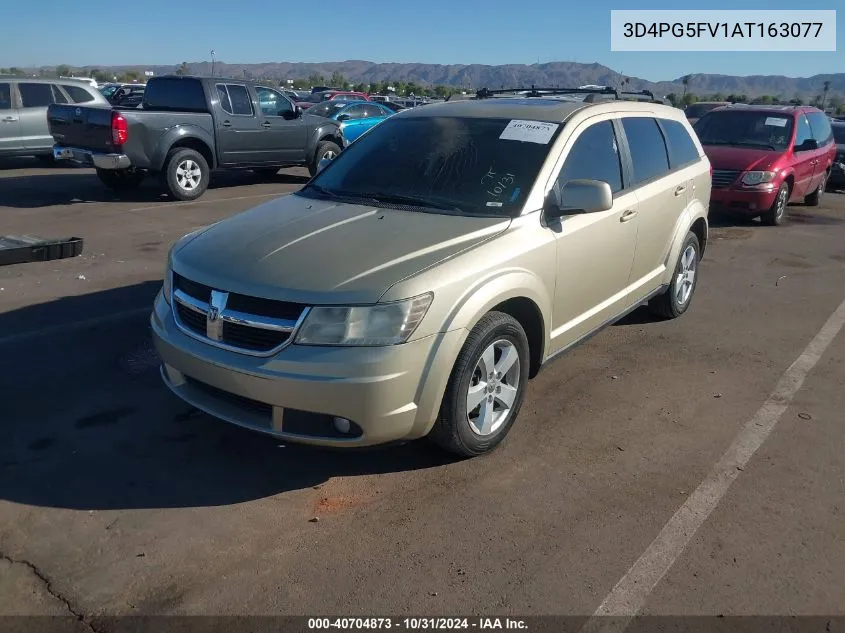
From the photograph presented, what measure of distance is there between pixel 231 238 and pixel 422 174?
50.3 inches

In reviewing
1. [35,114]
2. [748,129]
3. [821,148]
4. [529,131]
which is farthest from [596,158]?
[35,114]

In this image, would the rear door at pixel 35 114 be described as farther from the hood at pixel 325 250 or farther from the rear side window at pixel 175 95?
the hood at pixel 325 250

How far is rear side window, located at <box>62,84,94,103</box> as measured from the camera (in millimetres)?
14695

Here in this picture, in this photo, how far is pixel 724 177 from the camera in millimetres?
11172

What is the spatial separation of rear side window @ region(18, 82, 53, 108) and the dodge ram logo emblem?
1313 cm

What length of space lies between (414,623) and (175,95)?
1136 centimetres

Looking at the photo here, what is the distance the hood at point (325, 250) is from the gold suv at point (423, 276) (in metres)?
0.01

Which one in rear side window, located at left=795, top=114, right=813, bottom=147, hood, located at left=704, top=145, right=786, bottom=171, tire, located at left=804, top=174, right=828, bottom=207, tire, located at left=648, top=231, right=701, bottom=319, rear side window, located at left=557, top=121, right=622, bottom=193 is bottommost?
tire, located at left=804, top=174, right=828, bottom=207

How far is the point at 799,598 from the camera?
117 inches

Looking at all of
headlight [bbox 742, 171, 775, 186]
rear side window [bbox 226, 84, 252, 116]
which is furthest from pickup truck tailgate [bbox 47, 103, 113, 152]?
headlight [bbox 742, 171, 775, 186]

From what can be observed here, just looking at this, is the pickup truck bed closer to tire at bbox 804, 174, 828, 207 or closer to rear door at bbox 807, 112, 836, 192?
rear door at bbox 807, 112, 836, 192

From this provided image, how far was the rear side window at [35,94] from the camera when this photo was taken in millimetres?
14219

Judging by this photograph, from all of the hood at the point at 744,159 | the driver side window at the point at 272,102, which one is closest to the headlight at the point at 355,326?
the hood at the point at 744,159

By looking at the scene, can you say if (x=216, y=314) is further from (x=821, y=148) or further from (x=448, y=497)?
(x=821, y=148)
